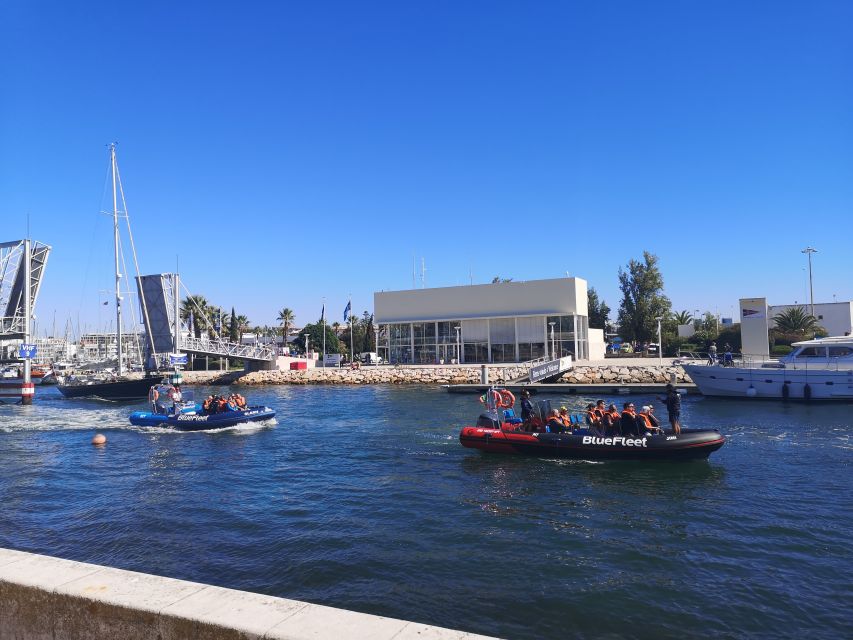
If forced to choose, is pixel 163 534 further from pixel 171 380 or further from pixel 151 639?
pixel 171 380

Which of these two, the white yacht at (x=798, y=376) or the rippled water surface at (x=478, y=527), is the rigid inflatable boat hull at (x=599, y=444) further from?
the white yacht at (x=798, y=376)

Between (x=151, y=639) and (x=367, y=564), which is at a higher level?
(x=151, y=639)

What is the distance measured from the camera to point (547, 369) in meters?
48.1

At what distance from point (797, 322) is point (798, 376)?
1387 inches

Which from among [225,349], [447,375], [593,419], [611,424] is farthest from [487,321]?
[611,424]

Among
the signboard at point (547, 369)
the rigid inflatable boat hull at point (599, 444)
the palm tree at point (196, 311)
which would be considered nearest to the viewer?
→ the rigid inflatable boat hull at point (599, 444)

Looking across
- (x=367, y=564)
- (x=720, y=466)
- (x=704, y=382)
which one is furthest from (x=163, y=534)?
(x=704, y=382)

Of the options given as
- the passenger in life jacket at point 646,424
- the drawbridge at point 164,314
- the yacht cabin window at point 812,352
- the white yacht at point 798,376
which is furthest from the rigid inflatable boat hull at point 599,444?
the drawbridge at point 164,314

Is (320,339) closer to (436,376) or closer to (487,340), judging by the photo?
(487,340)

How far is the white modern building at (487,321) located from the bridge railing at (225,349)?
12959 mm

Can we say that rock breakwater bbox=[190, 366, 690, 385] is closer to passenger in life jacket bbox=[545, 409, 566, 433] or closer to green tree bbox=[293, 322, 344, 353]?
green tree bbox=[293, 322, 344, 353]

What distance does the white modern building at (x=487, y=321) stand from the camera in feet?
200

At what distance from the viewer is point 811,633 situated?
8656 mm

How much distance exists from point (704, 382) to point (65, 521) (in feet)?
112
